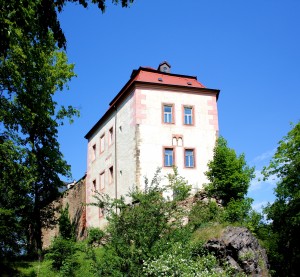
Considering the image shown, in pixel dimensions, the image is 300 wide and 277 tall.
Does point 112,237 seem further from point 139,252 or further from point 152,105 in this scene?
point 152,105

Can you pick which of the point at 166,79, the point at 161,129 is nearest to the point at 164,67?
the point at 166,79

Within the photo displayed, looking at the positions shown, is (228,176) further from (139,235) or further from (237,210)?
(139,235)

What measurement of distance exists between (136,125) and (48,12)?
19238 millimetres

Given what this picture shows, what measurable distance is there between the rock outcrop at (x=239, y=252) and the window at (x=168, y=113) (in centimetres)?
997

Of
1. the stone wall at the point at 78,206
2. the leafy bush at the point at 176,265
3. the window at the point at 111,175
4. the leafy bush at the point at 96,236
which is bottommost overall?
the leafy bush at the point at 176,265

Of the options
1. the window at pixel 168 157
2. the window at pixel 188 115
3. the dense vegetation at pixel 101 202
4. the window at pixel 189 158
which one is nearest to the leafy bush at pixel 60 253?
the dense vegetation at pixel 101 202

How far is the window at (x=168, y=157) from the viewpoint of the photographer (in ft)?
81.8

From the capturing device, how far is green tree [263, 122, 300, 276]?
22.9 meters

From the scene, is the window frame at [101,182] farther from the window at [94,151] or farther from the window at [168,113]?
the window at [168,113]

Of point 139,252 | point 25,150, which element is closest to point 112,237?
point 139,252

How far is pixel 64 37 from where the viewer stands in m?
6.02

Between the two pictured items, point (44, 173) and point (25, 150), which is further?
point (44, 173)

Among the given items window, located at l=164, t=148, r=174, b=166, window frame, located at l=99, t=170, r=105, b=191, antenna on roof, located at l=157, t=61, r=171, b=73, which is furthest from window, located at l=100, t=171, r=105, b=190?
antenna on roof, located at l=157, t=61, r=171, b=73

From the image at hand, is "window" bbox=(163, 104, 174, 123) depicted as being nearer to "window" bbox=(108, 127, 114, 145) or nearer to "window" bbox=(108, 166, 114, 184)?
"window" bbox=(108, 127, 114, 145)
